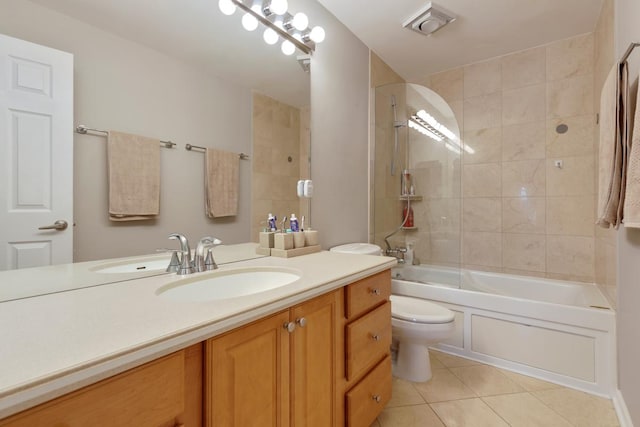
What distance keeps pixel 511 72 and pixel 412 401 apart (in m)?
2.81

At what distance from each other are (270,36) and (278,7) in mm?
149

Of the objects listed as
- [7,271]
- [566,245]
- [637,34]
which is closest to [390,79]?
[637,34]

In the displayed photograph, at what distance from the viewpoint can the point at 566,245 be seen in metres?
2.44

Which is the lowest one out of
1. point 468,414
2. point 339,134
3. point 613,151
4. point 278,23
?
point 468,414

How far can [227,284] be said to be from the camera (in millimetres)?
1164

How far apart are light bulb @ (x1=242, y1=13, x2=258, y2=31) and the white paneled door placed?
0.84 meters

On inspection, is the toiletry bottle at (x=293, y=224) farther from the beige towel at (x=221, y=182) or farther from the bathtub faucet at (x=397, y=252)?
the bathtub faucet at (x=397, y=252)

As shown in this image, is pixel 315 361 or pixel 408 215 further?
pixel 408 215

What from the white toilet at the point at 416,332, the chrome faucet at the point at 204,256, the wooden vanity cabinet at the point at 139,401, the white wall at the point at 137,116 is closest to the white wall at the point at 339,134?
the white toilet at the point at 416,332

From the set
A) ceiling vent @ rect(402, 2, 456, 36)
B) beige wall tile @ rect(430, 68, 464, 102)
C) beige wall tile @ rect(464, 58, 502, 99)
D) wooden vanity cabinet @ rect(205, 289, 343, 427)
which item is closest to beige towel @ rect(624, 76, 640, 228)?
wooden vanity cabinet @ rect(205, 289, 343, 427)

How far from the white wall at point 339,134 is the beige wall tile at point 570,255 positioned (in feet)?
5.17

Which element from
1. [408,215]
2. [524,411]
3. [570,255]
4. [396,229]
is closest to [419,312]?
[524,411]

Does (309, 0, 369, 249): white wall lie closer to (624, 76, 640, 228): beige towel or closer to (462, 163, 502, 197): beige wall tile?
(462, 163, 502, 197): beige wall tile

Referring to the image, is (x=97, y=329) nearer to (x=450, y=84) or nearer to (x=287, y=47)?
(x=287, y=47)
